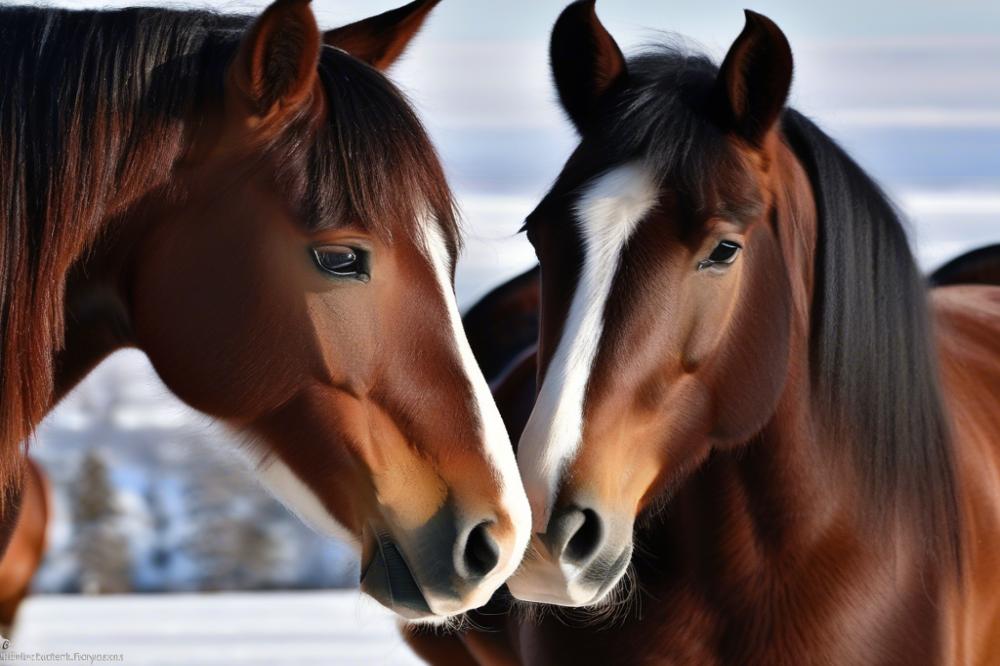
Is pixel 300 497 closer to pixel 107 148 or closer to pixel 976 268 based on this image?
pixel 107 148

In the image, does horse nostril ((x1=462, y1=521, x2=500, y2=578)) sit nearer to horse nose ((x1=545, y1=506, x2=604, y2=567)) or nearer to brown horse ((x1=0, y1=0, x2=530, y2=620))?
brown horse ((x1=0, y1=0, x2=530, y2=620))

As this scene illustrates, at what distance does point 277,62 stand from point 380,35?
1.27 feet

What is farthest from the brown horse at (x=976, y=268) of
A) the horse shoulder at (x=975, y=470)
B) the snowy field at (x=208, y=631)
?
the snowy field at (x=208, y=631)

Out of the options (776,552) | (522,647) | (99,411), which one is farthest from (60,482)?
(776,552)

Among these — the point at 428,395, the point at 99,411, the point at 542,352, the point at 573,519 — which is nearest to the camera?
the point at 428,395

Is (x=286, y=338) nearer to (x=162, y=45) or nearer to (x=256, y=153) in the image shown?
(x=256, y=153)

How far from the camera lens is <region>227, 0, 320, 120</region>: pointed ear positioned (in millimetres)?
1662

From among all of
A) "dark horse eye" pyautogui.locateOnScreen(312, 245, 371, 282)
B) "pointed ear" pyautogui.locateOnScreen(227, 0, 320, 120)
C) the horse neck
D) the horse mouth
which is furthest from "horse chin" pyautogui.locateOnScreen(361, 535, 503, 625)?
"pointed ear" pyautogui.locateOnScreen(227, 0, 320, 120)

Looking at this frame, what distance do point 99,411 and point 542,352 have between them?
232 inches

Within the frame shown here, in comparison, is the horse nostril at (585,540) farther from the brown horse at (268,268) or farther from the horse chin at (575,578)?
the brown horse at (268,268)

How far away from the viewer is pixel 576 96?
2416 mm

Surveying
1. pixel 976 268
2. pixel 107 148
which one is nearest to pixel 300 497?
pixel 107 148

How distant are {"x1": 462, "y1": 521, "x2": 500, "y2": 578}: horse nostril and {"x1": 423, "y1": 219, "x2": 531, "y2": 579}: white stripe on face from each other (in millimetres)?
16

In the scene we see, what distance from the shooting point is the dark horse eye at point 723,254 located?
2.13 metres
